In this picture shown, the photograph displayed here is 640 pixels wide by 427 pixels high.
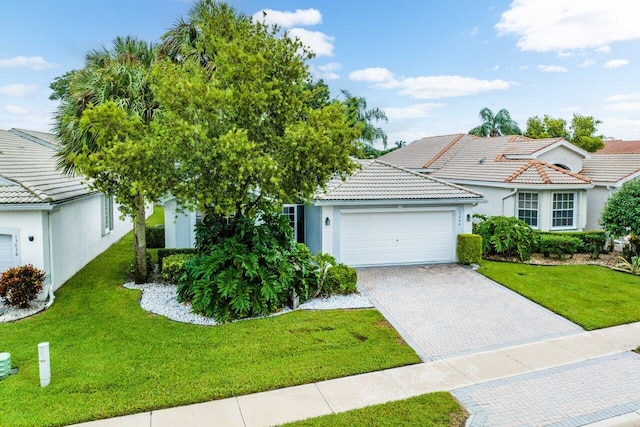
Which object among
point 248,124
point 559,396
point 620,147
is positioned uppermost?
point 620,147

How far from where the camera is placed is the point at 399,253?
16359 mm

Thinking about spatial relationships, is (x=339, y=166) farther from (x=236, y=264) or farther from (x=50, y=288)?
(x=50, y=288)

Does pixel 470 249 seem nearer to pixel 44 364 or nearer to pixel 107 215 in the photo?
pixel 44 364

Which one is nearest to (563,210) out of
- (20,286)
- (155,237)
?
(155,237)

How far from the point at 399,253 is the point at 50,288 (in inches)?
446

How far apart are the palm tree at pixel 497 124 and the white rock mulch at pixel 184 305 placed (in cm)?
3298

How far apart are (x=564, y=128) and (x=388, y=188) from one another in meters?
33.5

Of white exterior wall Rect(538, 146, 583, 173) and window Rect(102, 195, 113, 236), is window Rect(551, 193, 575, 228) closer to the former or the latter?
white exterior wall Rect(538, 146, 583, 173)

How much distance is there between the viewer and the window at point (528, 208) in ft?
66.0

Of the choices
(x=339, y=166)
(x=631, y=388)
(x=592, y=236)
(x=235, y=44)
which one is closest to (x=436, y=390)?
(x=631, y=388)

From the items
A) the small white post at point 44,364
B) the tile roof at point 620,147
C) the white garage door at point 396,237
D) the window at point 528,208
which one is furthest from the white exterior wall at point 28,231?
the tile roof at point 620,147

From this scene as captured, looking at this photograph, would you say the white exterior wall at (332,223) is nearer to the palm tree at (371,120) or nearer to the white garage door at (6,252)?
the white garage door at (6,252)

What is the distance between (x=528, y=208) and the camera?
20.3 meters

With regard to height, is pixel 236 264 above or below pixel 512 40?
below
